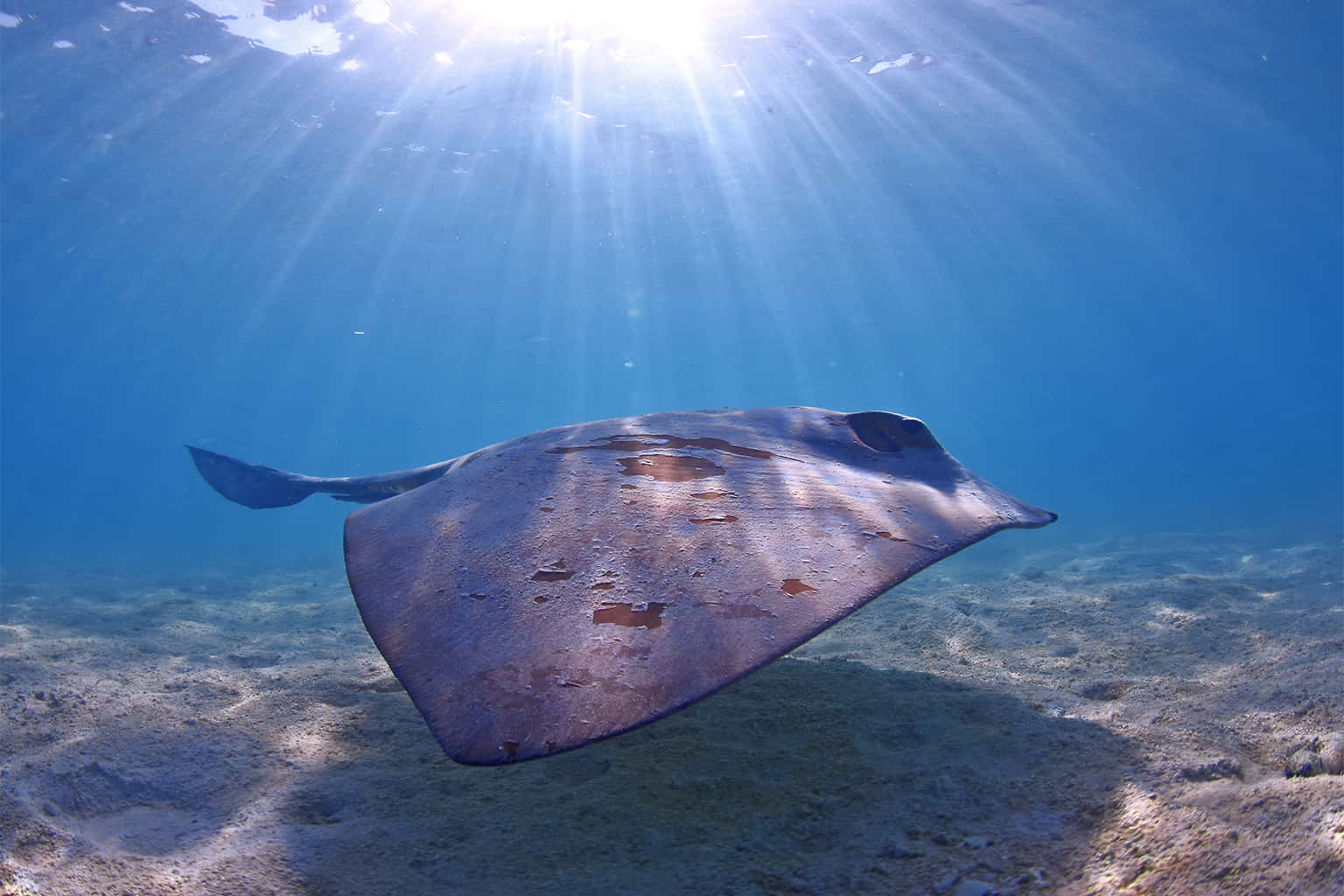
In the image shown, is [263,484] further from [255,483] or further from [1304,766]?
[1304,766]

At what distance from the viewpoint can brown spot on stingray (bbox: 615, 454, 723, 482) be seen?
115 inches

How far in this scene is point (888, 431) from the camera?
3.80 meters

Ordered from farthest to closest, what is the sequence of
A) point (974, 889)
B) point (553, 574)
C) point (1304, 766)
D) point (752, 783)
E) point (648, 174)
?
point (648, 174), point (752, 783), point (1304, 766), point (553, 574), point (974, 889)

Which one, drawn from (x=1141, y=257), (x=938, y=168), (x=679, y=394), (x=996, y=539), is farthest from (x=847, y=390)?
(x=996, y=539)

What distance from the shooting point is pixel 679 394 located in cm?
10381

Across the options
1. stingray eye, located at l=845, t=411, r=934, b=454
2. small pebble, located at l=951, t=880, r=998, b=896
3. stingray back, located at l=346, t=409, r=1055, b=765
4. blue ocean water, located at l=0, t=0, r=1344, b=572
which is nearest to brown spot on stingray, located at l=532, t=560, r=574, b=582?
stingray back, located at l=346, t=409, r=1055, b=765

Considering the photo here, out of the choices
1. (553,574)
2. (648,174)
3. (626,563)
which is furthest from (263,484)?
(648,174)

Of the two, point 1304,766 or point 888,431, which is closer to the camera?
point 1304,766

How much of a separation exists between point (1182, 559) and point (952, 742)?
9.62m

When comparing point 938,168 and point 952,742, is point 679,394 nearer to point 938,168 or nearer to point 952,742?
point 938,168

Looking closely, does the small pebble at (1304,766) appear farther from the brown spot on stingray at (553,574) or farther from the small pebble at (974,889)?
the brown spot on stingray at (553,574)

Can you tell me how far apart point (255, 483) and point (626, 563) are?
547 centimetres

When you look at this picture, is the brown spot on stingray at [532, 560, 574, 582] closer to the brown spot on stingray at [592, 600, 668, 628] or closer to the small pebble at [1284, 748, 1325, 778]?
the brown spot on stingray at [592, 600, 668, 628]

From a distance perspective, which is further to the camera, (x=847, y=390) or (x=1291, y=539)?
(x=847, y=390)
